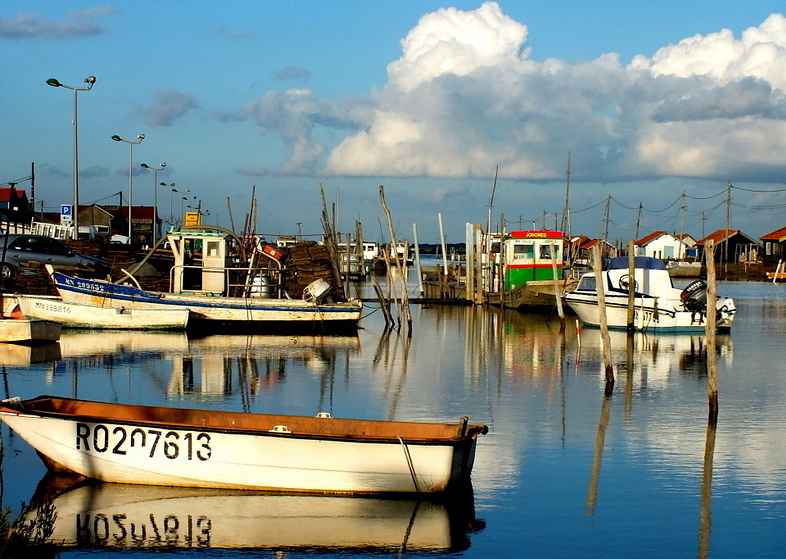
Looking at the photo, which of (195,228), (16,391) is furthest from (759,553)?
(195,228)

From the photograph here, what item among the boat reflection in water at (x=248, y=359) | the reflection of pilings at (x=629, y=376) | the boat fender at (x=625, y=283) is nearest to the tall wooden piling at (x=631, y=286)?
the reflection of pilings at (x=629, y=376)

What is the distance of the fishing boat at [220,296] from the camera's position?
30.9 m

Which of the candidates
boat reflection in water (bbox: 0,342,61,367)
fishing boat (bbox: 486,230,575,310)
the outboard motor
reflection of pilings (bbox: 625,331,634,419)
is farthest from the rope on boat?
fishing boat (bbox: 486,230,575,310)

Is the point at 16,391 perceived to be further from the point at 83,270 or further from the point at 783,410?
the point at 83,270

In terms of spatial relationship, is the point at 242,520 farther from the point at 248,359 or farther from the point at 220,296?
the point at 220,296

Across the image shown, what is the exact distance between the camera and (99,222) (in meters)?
101

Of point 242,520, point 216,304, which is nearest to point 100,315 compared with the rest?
point 216,304

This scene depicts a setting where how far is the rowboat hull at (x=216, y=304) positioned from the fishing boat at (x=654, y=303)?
849 centimetres

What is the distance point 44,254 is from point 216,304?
7.57 m

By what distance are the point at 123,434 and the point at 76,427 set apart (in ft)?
1.89

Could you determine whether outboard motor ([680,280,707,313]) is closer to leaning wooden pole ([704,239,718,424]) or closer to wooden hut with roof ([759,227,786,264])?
leaning wooden pole ([704,239,718,424])

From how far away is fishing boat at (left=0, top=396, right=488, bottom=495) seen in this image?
446 inches

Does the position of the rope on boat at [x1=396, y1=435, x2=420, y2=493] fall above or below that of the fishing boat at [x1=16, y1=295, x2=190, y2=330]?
below

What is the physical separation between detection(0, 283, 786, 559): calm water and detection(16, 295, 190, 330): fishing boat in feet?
2.10
